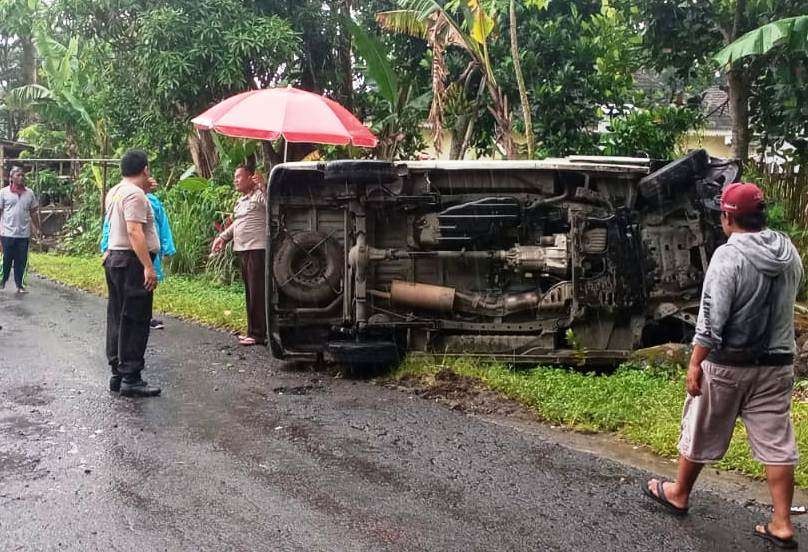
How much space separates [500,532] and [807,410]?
2.82m

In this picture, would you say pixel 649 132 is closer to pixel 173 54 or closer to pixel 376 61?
pixel 376 61

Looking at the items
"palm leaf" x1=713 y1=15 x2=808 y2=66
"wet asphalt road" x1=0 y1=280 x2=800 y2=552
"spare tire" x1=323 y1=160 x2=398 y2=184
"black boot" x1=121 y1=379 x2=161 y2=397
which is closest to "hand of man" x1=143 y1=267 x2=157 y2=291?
"black boot" x1=121 y1=379 x2=161 y2=397

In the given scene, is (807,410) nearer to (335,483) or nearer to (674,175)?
(674,175)

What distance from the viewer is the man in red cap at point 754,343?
3.70m

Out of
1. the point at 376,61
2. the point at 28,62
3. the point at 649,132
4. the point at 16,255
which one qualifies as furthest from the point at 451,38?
the point at 28,62

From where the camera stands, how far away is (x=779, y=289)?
12.3 feet

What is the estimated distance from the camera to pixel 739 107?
10.1 metres

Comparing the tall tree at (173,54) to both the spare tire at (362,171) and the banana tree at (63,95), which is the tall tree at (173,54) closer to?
the banana tree at (63,95)

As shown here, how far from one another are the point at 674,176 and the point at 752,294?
2986 mm

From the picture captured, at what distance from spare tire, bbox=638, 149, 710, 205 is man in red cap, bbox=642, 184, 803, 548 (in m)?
2.72

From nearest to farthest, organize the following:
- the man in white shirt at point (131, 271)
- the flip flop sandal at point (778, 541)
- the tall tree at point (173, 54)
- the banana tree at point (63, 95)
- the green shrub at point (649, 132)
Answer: the flip flop sandal at point (778, 541), the man in white shirt at point (131, 271), the green shrub at point (649, 132), the tall tree at point (173, 54), the banana tree at point (63, 95)

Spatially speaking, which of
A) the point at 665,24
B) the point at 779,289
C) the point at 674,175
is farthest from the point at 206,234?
Answer: the point at 779,289

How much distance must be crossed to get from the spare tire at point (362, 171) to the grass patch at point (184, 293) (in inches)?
114

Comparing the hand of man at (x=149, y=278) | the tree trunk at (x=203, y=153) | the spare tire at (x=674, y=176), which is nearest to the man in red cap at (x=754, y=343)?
the spare tire at (x=674, y=176)
